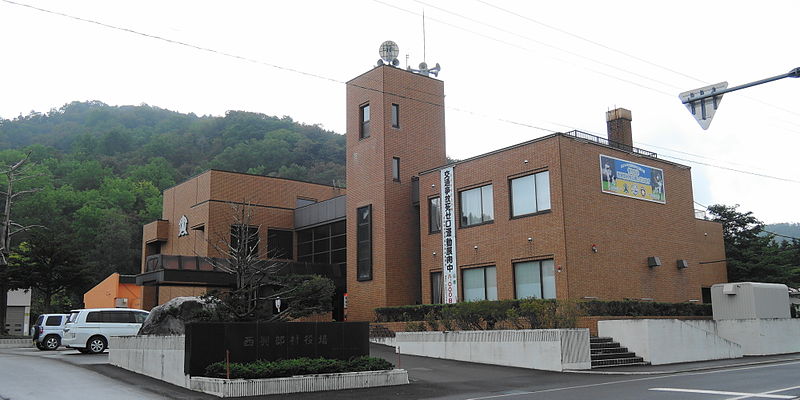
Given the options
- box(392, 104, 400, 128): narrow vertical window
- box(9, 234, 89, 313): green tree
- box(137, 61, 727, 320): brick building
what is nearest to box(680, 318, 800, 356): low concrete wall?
box(137, 61, 727, 320): brick building

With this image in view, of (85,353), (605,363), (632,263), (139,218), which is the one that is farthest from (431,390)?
(139,218)

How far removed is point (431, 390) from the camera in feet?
50.0

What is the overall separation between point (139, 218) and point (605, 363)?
6584 centimetres

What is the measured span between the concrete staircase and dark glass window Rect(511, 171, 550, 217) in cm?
570

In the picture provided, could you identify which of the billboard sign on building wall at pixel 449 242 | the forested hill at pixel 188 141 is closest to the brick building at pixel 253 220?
Result: the billboard sign on building wall at pixel 449 242

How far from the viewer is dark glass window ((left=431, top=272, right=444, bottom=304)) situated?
29656mm

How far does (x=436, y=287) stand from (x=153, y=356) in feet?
49.1

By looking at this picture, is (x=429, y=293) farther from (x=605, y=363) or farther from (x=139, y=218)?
(x=139, y=218)

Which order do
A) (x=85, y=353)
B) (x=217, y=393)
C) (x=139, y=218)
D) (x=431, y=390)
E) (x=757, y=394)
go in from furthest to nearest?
(x=139, y=218)
(x=85, y=353)
(x=431, y=390)
(x=217, y=393)
(x=757, y=394)

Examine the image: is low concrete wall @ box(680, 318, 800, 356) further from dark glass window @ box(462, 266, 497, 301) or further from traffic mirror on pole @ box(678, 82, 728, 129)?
traffic mirror on pole @ box(678, 82, 728, 129)

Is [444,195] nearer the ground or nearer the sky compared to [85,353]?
nearer the sky

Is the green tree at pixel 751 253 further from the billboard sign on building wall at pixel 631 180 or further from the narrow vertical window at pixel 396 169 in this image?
the narrow vertical window at pixel 396 169

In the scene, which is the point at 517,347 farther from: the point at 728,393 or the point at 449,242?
the point at 449,242

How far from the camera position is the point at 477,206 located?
28.4 meters
